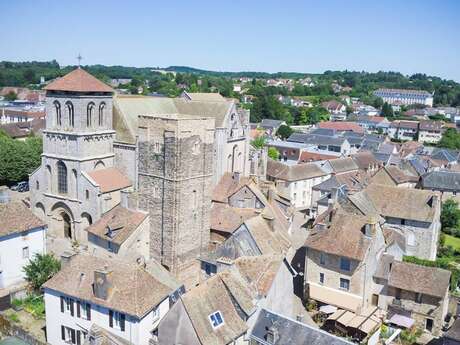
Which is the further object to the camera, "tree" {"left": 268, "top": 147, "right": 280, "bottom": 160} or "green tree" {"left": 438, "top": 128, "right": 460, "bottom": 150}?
"green tree" {"left": 438, "top": 128, "right": 460, "bottom": 150}

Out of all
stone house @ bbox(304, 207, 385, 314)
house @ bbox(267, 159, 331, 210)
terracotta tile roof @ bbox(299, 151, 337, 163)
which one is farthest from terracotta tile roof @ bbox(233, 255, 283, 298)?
terracotta tile roof @ bbox(299, 151, 337, 163)

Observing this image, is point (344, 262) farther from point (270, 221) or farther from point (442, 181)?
point (442, 181)

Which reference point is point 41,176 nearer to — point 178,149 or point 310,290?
point 178,149

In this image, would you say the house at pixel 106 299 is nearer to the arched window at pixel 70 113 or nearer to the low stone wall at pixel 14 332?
the low stone wall at pixel 14 332

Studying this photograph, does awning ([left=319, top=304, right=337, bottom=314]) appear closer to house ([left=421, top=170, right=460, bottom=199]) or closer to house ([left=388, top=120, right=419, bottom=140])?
house ([left=421, top=170, right=460, bottom=199])

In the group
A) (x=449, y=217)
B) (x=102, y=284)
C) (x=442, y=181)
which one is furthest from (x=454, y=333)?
(x=442, y=181)

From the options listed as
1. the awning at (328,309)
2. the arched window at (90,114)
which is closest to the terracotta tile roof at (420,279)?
the awning at (328,309)

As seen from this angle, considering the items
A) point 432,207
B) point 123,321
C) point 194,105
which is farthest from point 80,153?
point 432,207
